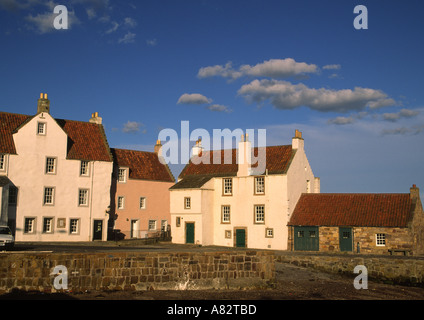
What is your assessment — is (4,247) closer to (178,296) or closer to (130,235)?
(178,296)

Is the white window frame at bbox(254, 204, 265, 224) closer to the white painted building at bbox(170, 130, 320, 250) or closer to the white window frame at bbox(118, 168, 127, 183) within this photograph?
the white painted building at bbox(170, 130, 320, 250)

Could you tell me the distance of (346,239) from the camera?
1633 inches

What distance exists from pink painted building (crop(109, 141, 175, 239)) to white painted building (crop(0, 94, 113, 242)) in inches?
116

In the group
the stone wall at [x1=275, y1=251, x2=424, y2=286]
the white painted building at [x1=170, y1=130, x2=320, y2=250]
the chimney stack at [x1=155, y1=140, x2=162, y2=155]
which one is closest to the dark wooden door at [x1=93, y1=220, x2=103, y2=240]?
the white painted building at [x1=170, y1=130, x2=320, y2=250]

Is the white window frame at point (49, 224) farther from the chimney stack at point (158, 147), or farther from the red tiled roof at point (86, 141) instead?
the chimney stack at point (158, 147)

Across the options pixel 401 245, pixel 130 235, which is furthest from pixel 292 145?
pixel 130 235

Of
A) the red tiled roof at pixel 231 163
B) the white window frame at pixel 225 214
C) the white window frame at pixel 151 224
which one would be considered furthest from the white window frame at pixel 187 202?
the white window frame at pixel 151 224

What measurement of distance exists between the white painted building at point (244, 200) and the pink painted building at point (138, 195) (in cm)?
451

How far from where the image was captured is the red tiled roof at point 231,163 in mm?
46188

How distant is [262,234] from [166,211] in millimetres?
13761

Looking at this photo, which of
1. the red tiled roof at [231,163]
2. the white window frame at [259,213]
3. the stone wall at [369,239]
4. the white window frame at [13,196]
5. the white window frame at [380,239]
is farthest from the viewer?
the red tiled roof at [231,163]

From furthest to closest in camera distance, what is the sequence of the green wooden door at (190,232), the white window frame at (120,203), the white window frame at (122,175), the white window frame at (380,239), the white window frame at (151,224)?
the white window frame at (151,224), the white window frame at (122,175), the white window frame at (120,203), the green wooden door at (190,232), the white window frame at (380,239)

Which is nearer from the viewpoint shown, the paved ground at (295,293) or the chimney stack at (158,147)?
the paved ground at (295,293)
